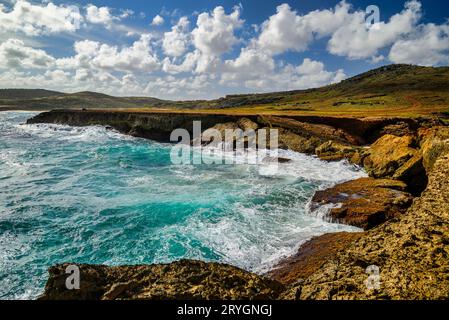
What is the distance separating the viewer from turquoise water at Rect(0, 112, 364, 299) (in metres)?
13.1

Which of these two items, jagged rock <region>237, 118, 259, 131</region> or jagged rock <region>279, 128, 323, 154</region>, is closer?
jagged rock <region>279, 128, 323, 154</region>

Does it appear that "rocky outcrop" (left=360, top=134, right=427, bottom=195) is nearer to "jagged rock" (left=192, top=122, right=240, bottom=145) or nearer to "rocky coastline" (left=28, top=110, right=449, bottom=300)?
"rocky coastline" (left=28, top=110, right=449, bottom=300)

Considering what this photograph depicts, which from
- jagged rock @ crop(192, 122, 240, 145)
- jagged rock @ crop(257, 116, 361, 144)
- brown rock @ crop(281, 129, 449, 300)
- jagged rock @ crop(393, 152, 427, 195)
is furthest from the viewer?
jagged rock @ crop(192, 122, 240, 145)

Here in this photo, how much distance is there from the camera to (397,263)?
509cm

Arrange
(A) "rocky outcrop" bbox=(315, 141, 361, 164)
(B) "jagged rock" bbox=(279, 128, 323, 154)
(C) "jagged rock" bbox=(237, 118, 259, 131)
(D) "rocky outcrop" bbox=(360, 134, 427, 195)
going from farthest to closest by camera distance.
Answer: (C) "jagged rock" bbox=(237, 118, 259, 131) → (B) "jagged rock" bbox=(279, 128, 323, 154) → (A) "rocky outcrop" bbox=(315, 141, 361, 164) → (D) "rocky outcrop" bbox=(360, 134, 427, 195)

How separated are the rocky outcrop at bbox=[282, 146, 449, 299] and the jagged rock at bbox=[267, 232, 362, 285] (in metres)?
4.02

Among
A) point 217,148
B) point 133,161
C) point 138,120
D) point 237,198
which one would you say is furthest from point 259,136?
point 138,120

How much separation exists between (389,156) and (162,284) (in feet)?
74.2

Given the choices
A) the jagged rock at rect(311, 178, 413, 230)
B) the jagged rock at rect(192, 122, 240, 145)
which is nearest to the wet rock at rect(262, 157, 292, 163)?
the jagged rock at rect(311, 178, 413, 230)

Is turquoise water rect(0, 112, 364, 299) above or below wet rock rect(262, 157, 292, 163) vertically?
below

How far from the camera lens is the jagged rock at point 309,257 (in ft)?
34.5

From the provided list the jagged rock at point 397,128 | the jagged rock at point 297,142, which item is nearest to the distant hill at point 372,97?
the jagged rock at point 397,128

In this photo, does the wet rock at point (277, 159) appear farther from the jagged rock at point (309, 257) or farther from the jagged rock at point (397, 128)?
the jagged rock at point (309, 257)
